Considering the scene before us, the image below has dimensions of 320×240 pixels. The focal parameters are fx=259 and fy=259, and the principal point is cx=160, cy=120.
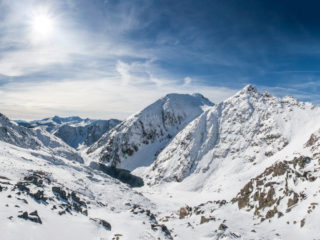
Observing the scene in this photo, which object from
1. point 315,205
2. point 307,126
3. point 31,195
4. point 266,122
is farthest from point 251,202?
point 266,122

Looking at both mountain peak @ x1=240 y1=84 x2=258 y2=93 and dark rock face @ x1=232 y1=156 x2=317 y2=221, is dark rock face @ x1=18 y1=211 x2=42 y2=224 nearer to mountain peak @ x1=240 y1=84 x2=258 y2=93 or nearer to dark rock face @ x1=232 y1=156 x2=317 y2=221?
dark rock face @ x1=232 y1=156 x2=317 y2=221

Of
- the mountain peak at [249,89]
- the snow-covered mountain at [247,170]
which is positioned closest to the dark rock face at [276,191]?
the snow-covered mountain at [247,170]

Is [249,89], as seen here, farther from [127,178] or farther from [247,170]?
[127,178]

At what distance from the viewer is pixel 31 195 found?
4522 centimetres

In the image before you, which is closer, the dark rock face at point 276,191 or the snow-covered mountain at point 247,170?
the snow-covered mountain at point 247,170

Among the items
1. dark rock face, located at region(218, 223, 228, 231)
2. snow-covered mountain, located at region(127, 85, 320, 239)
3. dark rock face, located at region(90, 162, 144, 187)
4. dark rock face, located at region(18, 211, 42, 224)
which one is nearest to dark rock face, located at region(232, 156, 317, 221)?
snow-covered mountain, located at region(127, 85, 320, 239)

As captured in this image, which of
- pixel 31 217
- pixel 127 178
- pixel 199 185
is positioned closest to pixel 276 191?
pixel 31 217

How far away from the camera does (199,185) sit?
145375 millimetres

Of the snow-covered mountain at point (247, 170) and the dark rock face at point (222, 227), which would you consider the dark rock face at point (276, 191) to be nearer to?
the snow-covered mountain at point (247, 170)

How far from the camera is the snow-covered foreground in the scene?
139ft

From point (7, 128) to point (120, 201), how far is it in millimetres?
128505

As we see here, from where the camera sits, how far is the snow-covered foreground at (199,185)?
42.3 m

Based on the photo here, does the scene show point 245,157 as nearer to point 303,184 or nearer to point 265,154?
point 265,154

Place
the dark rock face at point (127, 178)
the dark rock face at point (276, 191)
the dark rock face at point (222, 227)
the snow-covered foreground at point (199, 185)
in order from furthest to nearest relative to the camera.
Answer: the dark rock face at point (127, 178) < the dark rock face at point (276, 191) < the dark rock face at point (222, 227) < the snow-covered foreground at point (199, 185)
